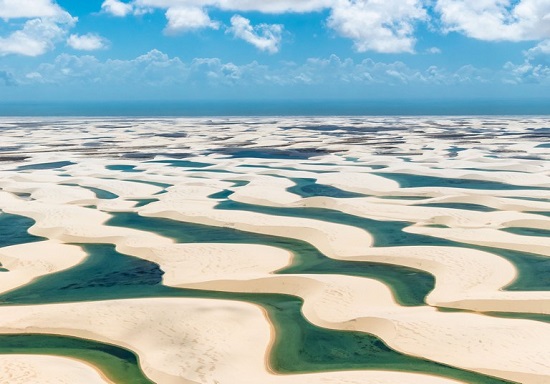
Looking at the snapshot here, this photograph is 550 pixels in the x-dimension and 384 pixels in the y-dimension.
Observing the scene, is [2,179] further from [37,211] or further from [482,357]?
[482,357]

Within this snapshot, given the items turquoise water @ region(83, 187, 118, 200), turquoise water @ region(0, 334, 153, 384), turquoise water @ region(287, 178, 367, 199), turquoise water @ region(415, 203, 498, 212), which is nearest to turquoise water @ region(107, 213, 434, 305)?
turquoise water @ region(83, 187, 118, 200)

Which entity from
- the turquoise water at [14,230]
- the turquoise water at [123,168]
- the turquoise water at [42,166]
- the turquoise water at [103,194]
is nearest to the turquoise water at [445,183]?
the turquoise water at [103,194]

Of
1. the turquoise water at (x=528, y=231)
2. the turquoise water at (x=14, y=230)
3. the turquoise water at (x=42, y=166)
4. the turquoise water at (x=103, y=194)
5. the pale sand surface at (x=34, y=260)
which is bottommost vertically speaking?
the turquoise water at (x=42, y=166)

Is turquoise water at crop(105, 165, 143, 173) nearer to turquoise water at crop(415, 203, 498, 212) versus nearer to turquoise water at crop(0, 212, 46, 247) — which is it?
turquoise water at crop(0, 212, 46, 247)

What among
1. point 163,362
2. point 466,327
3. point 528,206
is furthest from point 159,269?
point 528,206

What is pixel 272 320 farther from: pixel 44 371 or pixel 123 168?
pixel 123 168

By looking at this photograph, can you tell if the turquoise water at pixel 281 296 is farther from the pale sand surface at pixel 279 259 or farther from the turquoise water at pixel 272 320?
the pale sand surface at pixel 279 259
